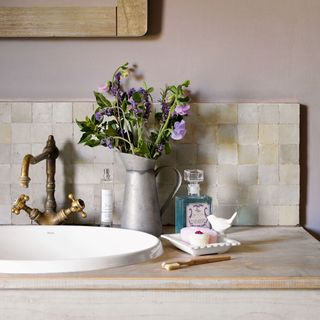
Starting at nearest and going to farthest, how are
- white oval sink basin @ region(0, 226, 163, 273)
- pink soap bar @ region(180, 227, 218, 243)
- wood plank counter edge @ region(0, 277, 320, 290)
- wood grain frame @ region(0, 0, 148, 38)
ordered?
wood plank counter edge @ region(0, 277, 320, 290) → pink soap bar @ region(180, 227, 218, 243) → white oval sink basin @ region(0, 226, 163, 273) → wood grain frame @ region(0, 0, 148, 38)

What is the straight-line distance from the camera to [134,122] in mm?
1394

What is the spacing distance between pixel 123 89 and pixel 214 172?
347 millimetres

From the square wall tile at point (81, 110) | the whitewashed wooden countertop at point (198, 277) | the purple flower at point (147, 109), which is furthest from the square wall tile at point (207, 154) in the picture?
the whitewashed wooden countertop at point (198, 277)

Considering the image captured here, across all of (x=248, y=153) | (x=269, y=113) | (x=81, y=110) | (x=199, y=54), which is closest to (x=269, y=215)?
(x=248, y=153)

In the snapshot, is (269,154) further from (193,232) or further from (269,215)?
(193,232)

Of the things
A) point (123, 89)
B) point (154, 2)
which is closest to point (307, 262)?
point (123, 89)

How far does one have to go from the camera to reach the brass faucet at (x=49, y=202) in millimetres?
1404

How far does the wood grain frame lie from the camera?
4.99 ft

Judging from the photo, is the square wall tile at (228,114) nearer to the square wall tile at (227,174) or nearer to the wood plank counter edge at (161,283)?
the square wall tile at (227,174)

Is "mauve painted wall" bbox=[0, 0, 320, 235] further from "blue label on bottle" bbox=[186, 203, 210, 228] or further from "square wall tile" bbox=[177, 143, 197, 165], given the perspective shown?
"blue label on bottle" bbox=[186, 203, 210, 228]

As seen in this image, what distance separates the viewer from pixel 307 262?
114cm

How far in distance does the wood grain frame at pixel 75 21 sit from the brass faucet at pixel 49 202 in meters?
0.30

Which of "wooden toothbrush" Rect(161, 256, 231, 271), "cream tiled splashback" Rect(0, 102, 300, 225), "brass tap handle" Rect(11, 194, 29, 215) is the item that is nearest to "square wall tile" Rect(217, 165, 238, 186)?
"cream tiled splashback" Rect(0, 102, 300, 225)

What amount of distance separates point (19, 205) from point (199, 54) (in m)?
0.64
